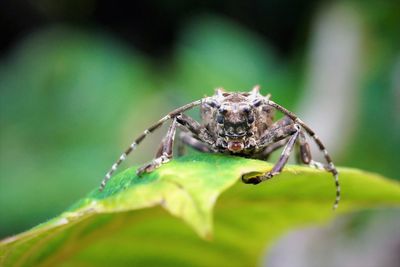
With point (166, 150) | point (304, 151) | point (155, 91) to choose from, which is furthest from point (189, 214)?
point (155, 91)

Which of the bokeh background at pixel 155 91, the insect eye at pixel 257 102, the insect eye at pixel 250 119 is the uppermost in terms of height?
the insect eye at pixel 257 102

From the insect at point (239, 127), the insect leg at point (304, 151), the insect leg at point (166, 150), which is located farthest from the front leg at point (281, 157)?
the insect leg at point (166, 150)

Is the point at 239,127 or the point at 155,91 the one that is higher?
the point at 239,127

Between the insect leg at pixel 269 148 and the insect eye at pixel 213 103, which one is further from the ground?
the insect eye at pixel 213 103

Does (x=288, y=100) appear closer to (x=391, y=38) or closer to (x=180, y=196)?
(x=391, y=38)

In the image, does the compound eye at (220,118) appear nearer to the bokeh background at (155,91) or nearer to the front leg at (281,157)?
the front leg at (281,157)

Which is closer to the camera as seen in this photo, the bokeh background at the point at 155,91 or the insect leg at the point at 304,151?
the insect leg at the point at 304,151

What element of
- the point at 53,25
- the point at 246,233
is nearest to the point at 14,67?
the point at 53,25

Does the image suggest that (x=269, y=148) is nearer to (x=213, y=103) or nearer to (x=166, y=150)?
(x=213, y=103)
